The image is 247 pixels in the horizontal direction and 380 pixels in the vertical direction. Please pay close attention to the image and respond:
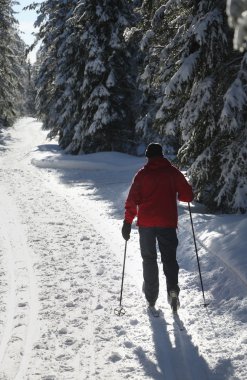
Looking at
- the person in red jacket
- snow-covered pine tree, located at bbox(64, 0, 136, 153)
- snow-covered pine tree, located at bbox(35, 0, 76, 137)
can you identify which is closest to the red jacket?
the person in red jacket

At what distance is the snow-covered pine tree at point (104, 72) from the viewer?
21516 millimetres

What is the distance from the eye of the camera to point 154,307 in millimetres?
6008

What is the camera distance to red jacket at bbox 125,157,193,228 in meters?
5.82

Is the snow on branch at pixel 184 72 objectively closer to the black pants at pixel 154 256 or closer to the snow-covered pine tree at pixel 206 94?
the snow-covered pine tree at pixel 206 94

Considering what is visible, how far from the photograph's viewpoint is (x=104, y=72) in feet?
73.4

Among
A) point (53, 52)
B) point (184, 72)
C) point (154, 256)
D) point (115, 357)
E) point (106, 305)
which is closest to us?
point (115, 357)

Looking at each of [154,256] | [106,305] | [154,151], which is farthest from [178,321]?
[154,151]

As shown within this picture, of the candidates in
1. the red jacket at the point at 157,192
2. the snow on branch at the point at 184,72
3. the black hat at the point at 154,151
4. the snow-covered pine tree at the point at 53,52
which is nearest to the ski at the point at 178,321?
the red jacket at the point at 157,192

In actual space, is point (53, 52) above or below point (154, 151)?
above

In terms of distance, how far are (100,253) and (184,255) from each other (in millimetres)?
1692

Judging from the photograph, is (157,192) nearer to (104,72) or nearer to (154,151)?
(154,151)

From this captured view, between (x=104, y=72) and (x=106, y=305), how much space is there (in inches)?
700

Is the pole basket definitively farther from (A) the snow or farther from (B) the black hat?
(B) the black hat

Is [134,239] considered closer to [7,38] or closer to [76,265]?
[76,265]
